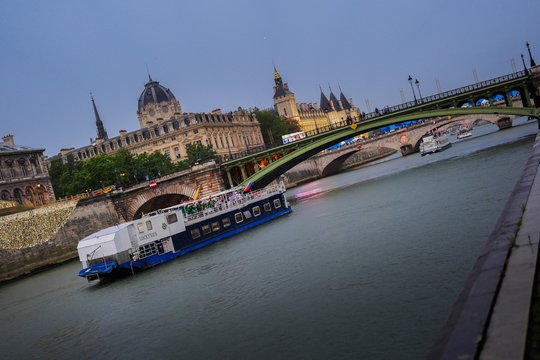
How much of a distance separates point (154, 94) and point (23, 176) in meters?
49.2

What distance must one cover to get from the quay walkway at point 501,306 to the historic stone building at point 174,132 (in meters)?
83.3

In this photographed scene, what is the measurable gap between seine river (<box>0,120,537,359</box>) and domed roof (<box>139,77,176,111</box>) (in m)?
85.0

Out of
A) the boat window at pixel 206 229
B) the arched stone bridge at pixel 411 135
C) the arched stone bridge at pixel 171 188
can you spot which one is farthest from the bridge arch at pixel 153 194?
the arched stone bridge at pixel 411 135

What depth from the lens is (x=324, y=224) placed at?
32188 millimetres

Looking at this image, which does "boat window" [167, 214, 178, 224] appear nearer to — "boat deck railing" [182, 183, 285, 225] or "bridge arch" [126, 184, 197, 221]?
"boat deck railing" [182, 183, 285, 225]

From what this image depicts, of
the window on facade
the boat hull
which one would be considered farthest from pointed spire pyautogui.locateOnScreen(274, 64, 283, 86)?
the window on facade

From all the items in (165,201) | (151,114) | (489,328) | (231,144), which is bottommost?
(489,328)

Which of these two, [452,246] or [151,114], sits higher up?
[151,114]

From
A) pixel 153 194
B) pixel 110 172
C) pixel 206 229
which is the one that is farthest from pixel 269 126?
pixel 206 229

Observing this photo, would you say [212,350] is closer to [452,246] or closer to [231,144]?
[452,246]

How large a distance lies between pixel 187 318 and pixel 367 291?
6257mm

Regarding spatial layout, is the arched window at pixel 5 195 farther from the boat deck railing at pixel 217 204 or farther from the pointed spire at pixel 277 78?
the pointed spire at pixel 277 78

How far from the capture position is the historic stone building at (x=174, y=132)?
99.9 meters

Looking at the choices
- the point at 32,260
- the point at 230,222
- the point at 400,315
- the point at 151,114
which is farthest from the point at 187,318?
the point at 151,114
